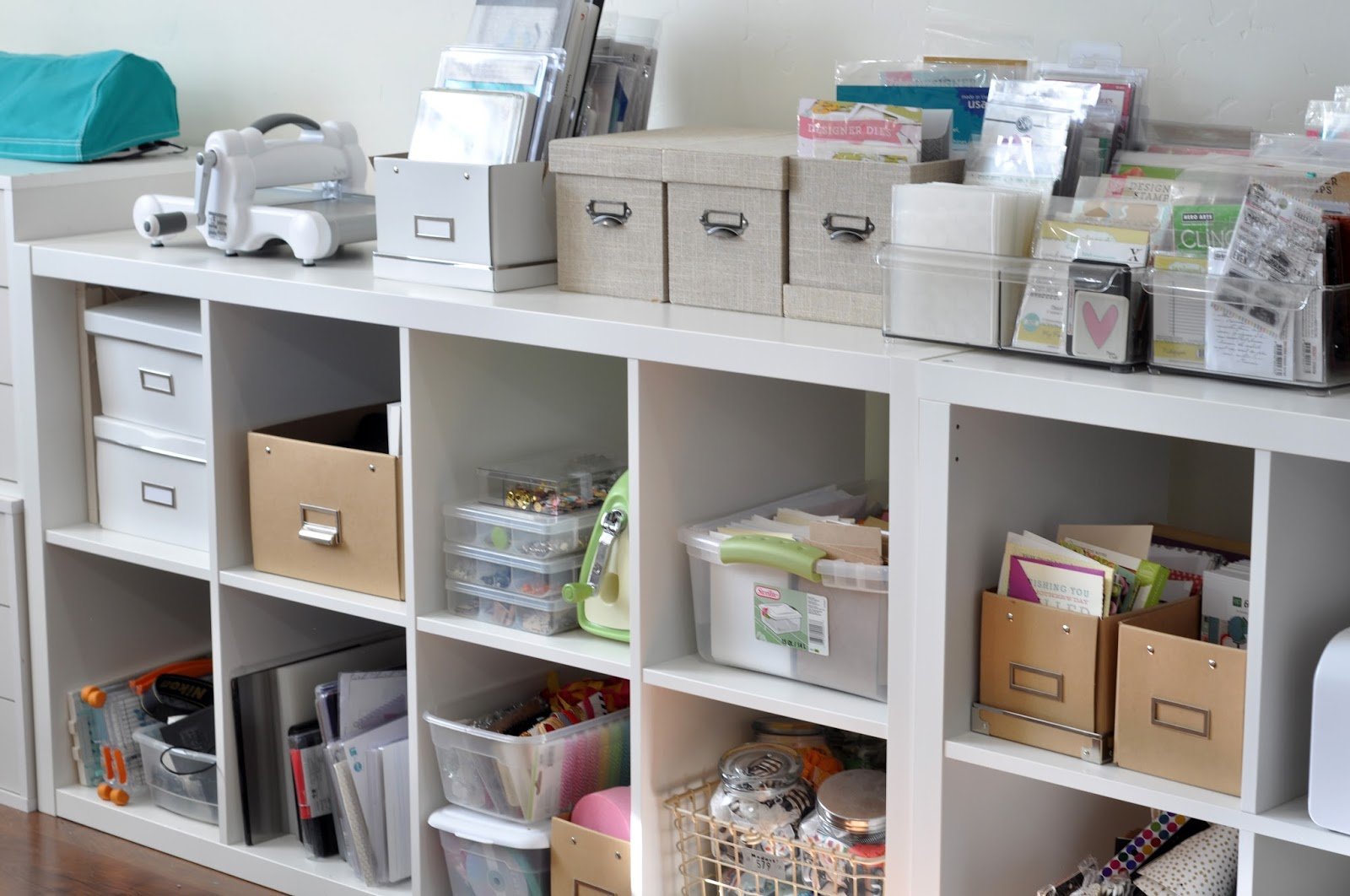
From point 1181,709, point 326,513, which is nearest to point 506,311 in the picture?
point 326,513

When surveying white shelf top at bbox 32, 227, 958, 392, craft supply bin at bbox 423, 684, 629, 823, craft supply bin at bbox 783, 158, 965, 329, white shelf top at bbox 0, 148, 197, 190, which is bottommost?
craft supply bin at bbox 423, 684, 629, 823

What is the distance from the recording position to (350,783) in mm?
2240

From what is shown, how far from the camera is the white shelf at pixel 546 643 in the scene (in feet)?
6.46

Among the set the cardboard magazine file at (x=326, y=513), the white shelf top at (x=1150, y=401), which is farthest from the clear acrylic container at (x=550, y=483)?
the white shelf top at (x=1150, y=401)

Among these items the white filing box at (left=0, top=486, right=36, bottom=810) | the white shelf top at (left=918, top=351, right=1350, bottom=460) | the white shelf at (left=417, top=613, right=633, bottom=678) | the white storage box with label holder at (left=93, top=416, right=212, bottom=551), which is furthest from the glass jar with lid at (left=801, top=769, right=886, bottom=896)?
the white filing box at (left=0, top=486, right=36, bottom=810)

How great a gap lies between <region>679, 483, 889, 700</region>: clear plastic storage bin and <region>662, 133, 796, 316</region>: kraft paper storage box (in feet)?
0.87

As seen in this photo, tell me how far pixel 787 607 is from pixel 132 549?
42.5 inches

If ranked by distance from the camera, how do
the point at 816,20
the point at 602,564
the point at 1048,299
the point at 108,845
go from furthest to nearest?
the point at 108,845 → the point at 816,20 → the point at 602,564 → the point at 1048,299

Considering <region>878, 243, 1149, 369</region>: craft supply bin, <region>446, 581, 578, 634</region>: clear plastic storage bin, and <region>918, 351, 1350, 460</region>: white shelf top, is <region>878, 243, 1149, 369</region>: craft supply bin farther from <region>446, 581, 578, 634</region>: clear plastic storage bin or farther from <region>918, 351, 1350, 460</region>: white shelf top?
<region>446, 581, 578, 634</region>: clear plastic storage bin

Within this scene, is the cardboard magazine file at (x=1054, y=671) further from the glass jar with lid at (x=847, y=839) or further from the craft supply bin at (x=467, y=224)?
the craft supply bin at (x=467, y=224)

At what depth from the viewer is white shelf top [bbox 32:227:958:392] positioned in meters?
1.75

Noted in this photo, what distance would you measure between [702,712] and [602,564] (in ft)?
0.69

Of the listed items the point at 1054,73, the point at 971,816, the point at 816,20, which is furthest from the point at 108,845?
the point at 1054,73

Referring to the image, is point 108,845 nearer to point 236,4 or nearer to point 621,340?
point 621,340
